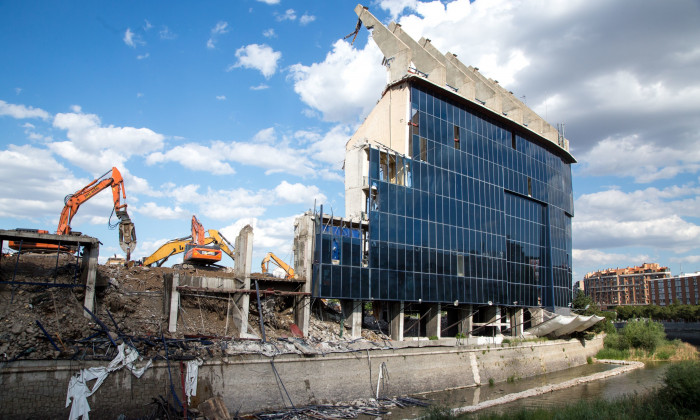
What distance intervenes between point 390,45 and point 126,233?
2748 centimetres

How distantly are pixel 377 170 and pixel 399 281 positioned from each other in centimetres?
901

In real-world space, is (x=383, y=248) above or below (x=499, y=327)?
above

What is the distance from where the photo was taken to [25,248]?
102 feet

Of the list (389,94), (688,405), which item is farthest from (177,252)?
(688,405)

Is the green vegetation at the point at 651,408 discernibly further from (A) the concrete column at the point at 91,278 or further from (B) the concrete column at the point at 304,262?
(A) the concrete column at the point at 91,278

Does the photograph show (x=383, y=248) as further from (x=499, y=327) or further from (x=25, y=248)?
(x=25, y=248)

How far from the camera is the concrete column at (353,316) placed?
36.2m

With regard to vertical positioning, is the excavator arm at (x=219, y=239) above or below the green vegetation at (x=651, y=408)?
above

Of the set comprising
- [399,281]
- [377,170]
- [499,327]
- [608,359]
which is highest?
[377,170]

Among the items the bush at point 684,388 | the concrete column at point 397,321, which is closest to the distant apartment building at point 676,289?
the concrete column at point 397,321

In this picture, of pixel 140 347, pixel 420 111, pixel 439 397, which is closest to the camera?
pixel 140 347

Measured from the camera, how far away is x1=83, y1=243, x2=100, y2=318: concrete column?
25.3 metres

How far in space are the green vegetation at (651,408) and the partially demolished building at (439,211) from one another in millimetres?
15419

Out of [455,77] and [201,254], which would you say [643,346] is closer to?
[455,77]
